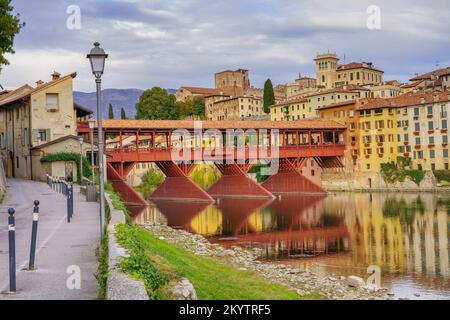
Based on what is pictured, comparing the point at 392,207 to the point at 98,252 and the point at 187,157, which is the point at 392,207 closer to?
the point at 187,157

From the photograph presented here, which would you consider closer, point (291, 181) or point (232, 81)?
point (291, 181)

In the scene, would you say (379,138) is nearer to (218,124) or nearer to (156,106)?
(218,124)

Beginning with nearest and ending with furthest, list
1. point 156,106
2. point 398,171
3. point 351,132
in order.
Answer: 1. point 398,171
2. point 351,132
3. point 156,106

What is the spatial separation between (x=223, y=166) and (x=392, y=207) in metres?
21.2

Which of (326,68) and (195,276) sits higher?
(326,68)

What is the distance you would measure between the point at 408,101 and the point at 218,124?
81.1 ft

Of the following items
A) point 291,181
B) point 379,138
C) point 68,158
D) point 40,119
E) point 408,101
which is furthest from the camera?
point 379,138

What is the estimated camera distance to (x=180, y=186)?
5888 cm

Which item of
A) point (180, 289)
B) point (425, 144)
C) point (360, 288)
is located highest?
point (425, 144)

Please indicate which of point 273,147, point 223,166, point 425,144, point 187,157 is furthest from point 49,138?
point 425,144

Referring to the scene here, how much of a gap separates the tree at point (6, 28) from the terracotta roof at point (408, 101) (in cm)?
5448

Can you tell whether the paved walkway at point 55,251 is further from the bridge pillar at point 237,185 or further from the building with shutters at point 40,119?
the bridge pillar at point 237,185

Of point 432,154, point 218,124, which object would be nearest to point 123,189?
point 218,124

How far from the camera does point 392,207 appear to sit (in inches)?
1922
